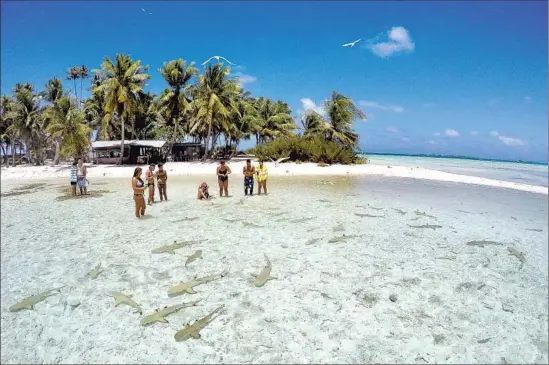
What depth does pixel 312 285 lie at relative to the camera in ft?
21.7

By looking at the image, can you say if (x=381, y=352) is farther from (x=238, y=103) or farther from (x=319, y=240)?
(x=238, y=103)

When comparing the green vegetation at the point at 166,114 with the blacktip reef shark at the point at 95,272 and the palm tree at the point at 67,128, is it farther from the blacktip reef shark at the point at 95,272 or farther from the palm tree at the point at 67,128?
the blacktip reef shark at the point at 95,272

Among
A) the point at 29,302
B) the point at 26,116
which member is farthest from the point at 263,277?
the point at 26,116

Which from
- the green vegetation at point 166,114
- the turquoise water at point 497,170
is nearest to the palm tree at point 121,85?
the green vegetation at point 166,114

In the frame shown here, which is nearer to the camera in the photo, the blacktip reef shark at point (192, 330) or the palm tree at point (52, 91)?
the blacktip reef shark at point (192, 330)

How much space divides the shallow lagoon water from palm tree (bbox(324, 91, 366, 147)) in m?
33.2

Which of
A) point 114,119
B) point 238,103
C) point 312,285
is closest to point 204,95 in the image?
point 238,103

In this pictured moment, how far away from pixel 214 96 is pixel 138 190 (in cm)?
3124

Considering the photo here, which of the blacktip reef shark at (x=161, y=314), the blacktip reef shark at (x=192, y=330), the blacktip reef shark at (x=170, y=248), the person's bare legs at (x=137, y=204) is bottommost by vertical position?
the blacktip reef shark at (x=192, y=330)

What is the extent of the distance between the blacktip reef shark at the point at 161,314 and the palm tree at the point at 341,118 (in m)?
41.1

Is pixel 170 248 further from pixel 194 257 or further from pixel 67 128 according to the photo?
pixel 67 128

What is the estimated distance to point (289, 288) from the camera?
255 inches

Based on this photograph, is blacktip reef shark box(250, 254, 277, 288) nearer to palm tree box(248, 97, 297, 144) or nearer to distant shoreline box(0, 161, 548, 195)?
distant shoreline box(0, 161, 548, 195)

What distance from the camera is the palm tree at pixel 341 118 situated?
44438mm
